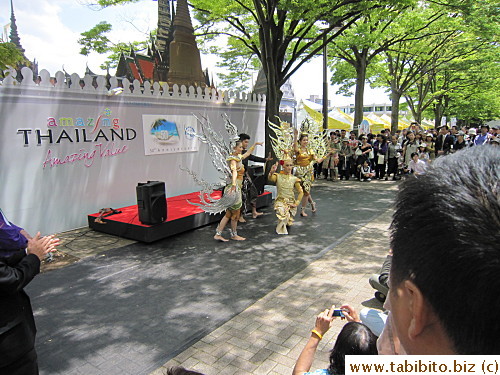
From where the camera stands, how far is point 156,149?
332 inches

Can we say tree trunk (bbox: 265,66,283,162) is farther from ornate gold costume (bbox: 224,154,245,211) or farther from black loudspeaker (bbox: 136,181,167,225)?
black loudspeaker (bbox: 136,181,167,225)

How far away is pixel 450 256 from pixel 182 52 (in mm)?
11717

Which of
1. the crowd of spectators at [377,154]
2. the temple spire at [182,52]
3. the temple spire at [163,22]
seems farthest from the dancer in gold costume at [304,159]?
the temple spire at [163,22]

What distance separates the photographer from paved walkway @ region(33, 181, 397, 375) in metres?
2.98

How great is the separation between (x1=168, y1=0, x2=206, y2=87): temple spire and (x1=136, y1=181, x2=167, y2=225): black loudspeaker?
19.5ft

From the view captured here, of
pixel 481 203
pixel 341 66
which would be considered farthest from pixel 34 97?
pixel 341 66

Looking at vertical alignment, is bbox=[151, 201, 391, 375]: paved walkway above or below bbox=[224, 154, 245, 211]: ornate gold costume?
below

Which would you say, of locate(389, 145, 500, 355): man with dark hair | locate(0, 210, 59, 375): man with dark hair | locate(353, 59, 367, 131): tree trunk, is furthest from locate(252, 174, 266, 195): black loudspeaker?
locate(353, 59, 367, 131): tree trunk

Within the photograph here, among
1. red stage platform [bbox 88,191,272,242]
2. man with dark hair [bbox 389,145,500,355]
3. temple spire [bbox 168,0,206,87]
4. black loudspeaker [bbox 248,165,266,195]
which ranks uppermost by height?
temple spire [bbox 168,0,206,87]

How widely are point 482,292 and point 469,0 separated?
40.0 feet

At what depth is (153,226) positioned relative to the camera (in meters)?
6.00

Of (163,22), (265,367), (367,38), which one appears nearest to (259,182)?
(265,367)

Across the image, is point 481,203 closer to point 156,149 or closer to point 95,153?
point 95,153

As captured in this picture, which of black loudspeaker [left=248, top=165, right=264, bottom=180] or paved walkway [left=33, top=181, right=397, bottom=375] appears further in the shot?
black loudspeaker [left=248, top=165, right=264, bottom=180]
